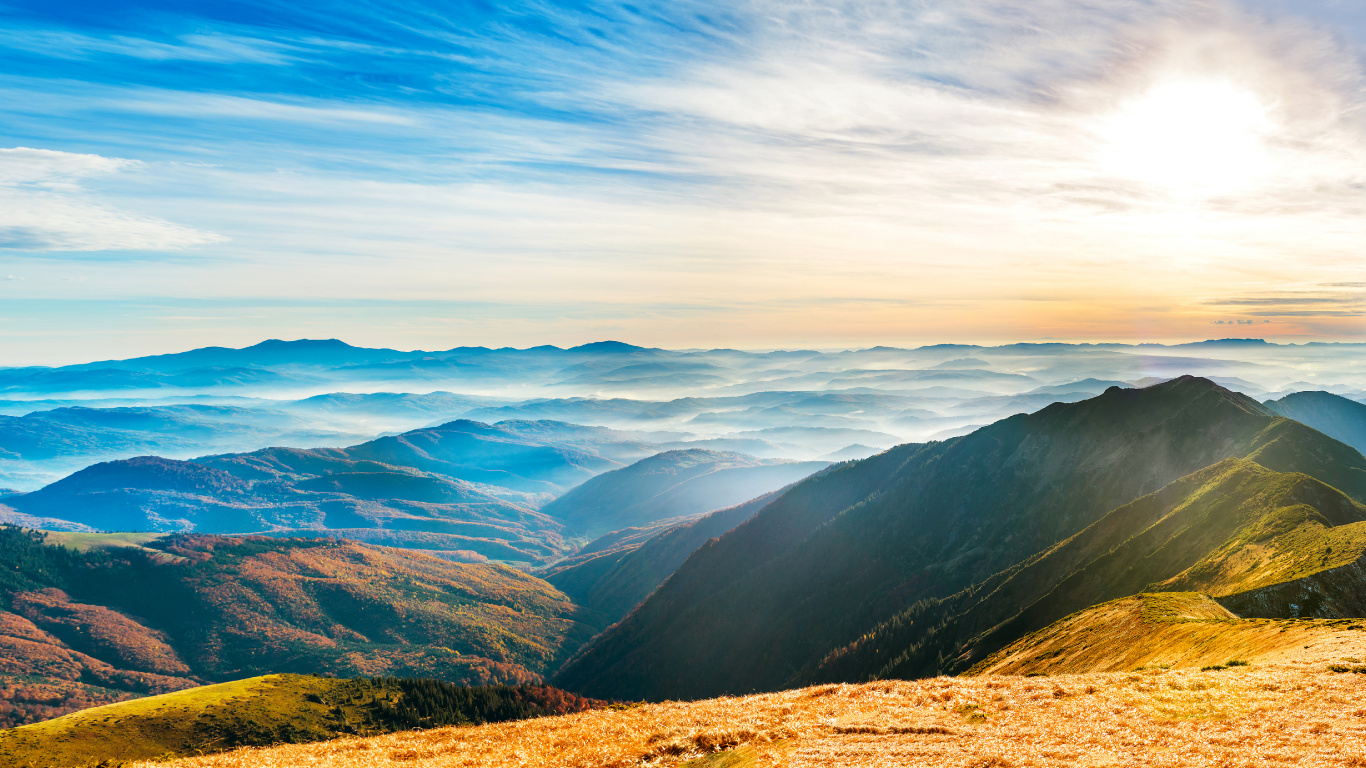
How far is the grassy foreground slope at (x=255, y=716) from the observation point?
8375 centimetres

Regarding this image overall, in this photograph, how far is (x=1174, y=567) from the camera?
80000 millimetres

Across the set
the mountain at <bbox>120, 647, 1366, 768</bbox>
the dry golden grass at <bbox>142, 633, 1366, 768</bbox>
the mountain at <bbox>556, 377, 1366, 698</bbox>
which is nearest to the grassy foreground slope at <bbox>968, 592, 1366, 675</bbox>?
the mountain at <bbox>120, 647, 1366, 768</bbox>

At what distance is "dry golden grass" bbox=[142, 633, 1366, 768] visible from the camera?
2386cm

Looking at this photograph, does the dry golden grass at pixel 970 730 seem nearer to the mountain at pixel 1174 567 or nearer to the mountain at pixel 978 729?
the mountain at pixel 978 729

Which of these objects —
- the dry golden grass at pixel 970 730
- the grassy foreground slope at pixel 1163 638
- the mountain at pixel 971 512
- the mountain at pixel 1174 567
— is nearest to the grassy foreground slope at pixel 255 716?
the mountain at pixel 971 512

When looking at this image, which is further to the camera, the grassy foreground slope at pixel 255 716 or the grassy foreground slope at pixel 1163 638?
the grassy foreground slope at pixel 255 716

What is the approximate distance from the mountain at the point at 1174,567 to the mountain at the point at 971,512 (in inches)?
834

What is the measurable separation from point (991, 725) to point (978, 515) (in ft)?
480

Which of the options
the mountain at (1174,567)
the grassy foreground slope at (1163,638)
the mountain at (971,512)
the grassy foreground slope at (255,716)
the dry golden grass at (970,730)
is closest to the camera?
the dry golden grass at (970,730)

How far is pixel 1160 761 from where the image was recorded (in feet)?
73.6

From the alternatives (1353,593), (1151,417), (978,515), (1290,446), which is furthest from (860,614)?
(1353,593)

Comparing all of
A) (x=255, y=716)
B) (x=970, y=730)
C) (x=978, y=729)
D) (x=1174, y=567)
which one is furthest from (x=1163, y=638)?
(x=255, y=716)

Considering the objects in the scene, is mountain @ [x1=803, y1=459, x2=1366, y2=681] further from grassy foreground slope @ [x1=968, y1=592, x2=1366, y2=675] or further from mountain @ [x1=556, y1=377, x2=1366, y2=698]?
mountain @ [x1=556, y1=377, x2=1366, y2=698]

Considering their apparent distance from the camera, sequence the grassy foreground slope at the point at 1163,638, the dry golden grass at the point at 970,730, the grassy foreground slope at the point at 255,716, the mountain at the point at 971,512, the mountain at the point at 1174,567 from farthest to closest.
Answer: the mountain at the point at 971,512 < the grassy foreground slope at the point at 255,716 < the mountain at the point at 1174,567 < the grassy foreground slope at the point at 1163,638 < the dry golden grass at the point at 970,730
